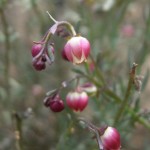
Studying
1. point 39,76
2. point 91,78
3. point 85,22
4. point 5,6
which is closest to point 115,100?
point 91,78

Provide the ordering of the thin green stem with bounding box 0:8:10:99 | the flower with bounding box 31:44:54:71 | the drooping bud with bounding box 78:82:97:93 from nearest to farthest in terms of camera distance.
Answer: the flower with bounding box 31:44:54:71, the drooping bud with bounding box 78:82:97:93, the thin green stem with bounding box 0:8:10:99

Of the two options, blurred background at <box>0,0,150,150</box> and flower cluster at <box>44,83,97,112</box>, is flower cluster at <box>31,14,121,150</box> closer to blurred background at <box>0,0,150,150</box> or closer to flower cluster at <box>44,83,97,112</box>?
flower cluster at <box>44,83,97,112</box>


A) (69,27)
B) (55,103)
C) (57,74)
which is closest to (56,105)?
(55,103)

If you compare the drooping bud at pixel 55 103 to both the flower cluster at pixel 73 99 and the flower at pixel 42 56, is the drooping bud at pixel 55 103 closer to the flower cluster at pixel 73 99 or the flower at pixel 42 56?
the flower cluster at pixel 73 99

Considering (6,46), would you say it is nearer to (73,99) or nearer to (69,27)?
(73,99)

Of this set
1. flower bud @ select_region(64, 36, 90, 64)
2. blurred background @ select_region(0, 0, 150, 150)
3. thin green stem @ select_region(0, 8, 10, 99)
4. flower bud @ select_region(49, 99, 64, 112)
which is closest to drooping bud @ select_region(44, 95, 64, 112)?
flower bud @ select_region(49, 99, 64, 112)

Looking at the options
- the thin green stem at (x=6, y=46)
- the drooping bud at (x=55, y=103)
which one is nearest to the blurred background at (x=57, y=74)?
the thin green stem at (x=6, y=46)
